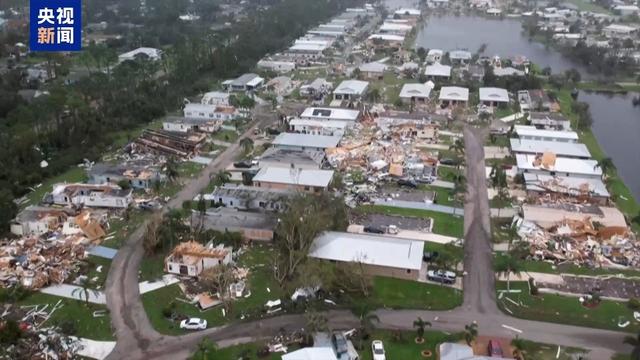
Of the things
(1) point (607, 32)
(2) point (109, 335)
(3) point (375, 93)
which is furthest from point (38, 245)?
(1) point (607, 32)

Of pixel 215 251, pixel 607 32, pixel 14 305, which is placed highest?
pixel 607 32

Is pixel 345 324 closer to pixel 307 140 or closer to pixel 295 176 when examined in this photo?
pixel 295 176

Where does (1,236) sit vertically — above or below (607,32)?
below

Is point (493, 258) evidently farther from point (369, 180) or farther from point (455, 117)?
point (455, 117)

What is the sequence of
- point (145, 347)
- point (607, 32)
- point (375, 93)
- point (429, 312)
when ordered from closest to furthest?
1. point (145, 347)
2. point (429, 312)
3. point (375, 93)
4. point (607, 32)

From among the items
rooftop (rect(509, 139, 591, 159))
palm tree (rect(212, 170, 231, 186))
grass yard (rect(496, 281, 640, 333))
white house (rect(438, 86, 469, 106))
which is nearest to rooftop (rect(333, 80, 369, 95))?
white house (rect(438, 86, 469, 106))

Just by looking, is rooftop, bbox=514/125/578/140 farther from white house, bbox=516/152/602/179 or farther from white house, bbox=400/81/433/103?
white house, bbox=400/81/433/103

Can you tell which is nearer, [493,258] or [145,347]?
[145,347]

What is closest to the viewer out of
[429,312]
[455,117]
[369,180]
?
[429,312]
